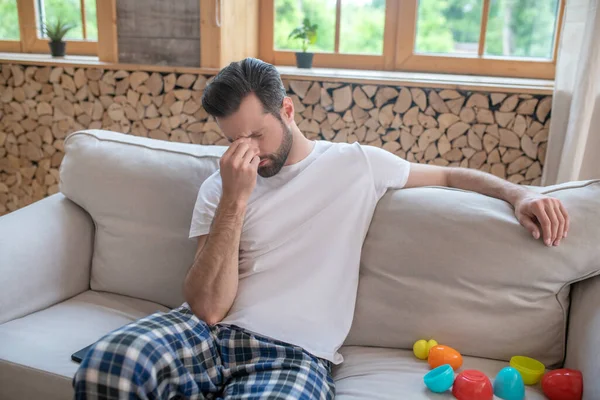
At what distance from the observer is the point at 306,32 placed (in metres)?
2.59

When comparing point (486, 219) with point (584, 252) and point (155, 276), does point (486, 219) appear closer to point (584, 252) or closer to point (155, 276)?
point (584, 252)

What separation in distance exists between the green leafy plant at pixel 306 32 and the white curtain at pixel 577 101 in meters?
1.07

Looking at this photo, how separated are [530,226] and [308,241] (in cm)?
58

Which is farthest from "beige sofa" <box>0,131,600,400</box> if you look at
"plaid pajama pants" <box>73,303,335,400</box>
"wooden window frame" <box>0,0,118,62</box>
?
"wooden window frame" <box>0,0,118,62</box>

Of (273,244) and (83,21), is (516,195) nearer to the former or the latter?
(273,244)

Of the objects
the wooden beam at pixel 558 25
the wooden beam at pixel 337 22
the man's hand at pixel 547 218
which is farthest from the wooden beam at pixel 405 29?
the man's hand at pixel 547 218

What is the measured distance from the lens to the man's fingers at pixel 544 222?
140cm

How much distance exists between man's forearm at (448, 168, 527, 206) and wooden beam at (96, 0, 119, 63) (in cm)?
182

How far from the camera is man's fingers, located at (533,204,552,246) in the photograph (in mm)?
1397

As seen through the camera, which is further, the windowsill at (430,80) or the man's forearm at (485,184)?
the windowsill at (430,80)

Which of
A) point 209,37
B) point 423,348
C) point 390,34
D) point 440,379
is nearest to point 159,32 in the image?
point 209,37

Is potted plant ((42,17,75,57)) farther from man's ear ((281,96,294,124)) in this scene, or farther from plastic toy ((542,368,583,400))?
plastic toy ((542,368,583,400))

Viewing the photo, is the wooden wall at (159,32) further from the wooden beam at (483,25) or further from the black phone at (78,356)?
the black phone at (78,356)

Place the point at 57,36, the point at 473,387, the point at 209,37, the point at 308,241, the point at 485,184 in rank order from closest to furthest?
the point at 473,387, the point at 308,241, the point at 485,184, the point at 209,37, the point at 57,36
